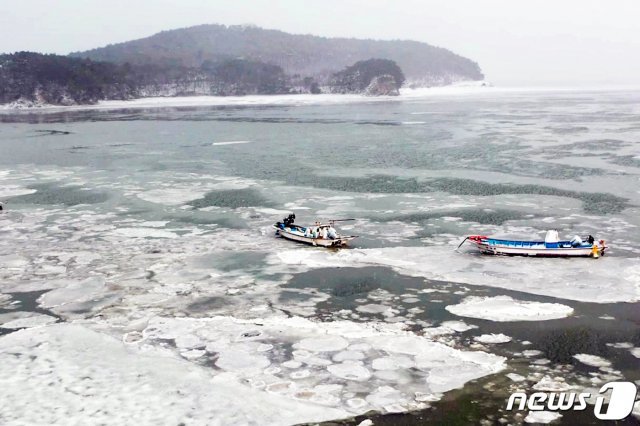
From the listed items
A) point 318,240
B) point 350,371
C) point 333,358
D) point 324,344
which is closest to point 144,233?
point 318,240

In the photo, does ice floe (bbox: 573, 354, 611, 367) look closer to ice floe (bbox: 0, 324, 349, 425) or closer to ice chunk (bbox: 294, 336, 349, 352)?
ice chunk (bbox: 294, 336, 349, 352)

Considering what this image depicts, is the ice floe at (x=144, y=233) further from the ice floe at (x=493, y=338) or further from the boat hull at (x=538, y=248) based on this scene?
the ice floe at (x=493, y=338)

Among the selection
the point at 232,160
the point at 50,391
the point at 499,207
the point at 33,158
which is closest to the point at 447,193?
the point at 499,207

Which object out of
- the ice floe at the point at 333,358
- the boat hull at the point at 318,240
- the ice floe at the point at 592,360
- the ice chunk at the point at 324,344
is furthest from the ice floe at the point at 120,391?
the boat hull at the point at 318,240

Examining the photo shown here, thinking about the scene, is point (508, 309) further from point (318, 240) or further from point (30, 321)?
point (30, 321)

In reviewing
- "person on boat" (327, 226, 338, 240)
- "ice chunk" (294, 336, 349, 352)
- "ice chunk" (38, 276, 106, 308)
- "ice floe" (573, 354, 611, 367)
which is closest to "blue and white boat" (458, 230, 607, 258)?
"person on boat" (327, 226, 338, 240)
